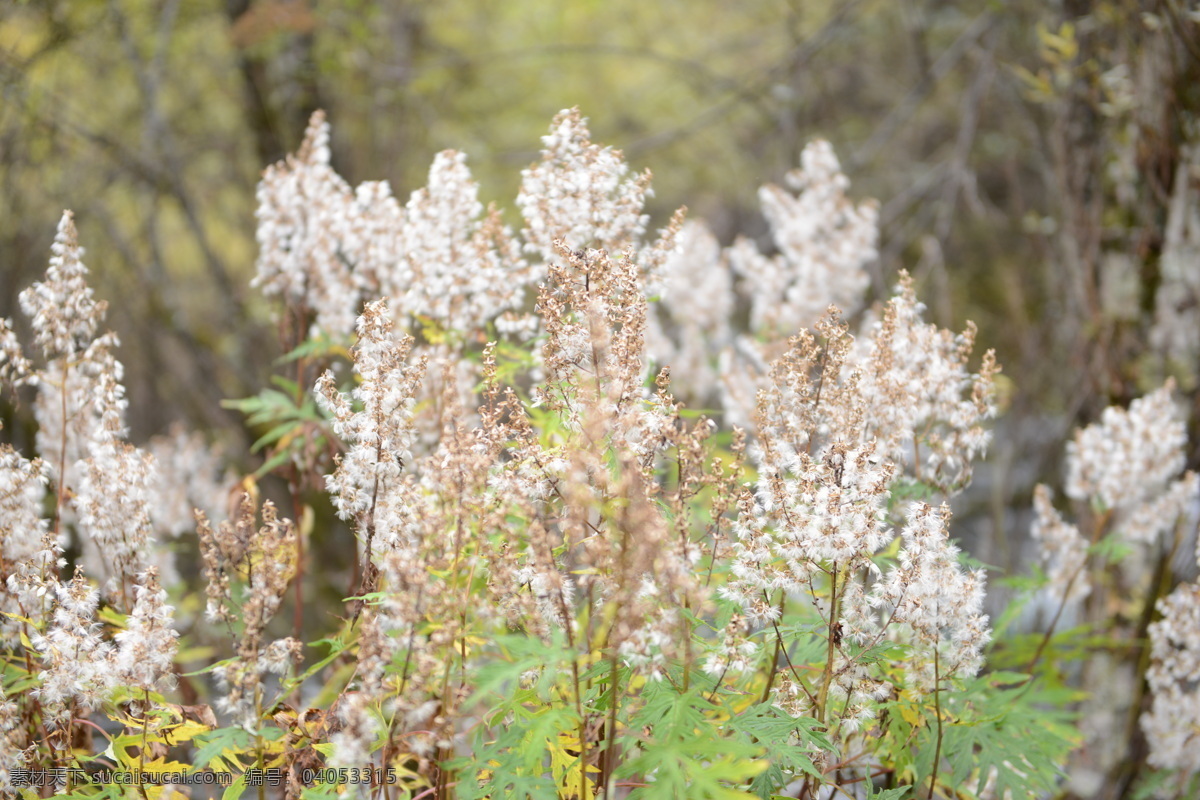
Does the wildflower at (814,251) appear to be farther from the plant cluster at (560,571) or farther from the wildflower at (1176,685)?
the wildflower at (1176,685)

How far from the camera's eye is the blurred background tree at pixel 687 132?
5336 mm

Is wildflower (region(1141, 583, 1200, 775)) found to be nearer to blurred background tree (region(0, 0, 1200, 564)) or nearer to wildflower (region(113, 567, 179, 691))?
blurred background tree (region(0, 0, 1200, 564))

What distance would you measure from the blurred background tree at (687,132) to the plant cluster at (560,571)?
6.56 ft

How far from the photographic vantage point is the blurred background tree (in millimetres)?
5336

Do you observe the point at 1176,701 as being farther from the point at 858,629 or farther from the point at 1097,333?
the point at 1097,333

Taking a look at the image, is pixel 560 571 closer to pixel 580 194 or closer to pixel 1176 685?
pixel 580 194

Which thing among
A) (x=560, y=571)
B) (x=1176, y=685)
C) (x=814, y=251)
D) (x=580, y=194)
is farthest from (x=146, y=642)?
(x=814, y=251)

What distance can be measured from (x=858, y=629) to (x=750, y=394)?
255cm

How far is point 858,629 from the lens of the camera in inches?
92.3

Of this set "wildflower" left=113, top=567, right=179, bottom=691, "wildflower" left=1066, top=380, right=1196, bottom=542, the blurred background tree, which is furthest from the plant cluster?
the blurred background tree

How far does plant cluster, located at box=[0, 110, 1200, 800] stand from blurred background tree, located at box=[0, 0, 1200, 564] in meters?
2.00

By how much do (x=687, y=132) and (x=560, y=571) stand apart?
544cm

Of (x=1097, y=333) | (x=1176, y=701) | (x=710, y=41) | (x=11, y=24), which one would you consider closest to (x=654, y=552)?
(x=1176, y=701)

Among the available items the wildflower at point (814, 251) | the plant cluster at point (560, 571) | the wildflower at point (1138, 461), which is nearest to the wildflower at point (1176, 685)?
the plant cluster at point (560, 571)
